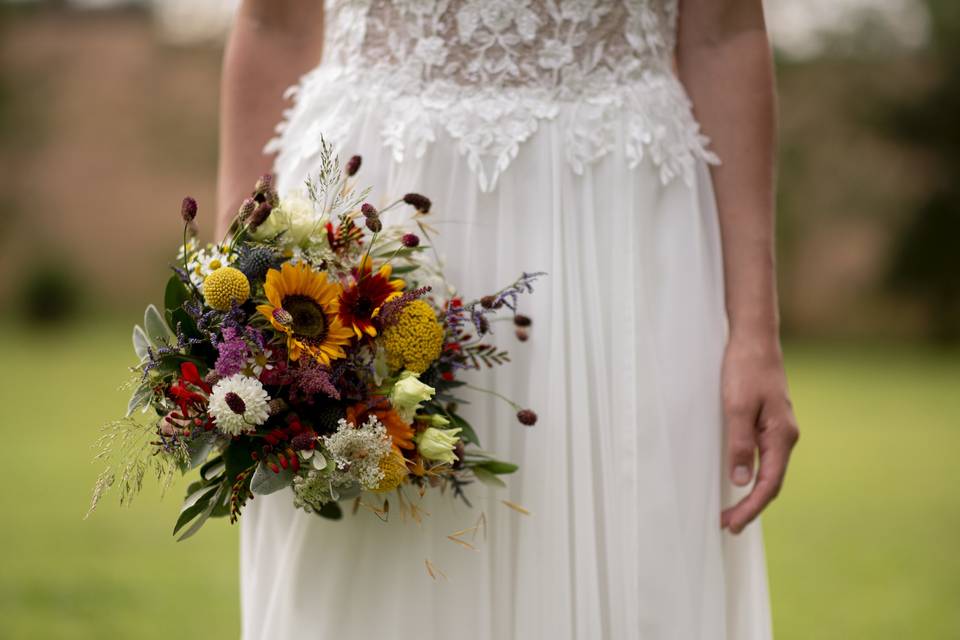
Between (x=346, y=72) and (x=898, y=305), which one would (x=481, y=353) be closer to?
(x=346, y=72)

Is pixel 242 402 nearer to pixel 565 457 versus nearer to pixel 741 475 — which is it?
pixel 565 457

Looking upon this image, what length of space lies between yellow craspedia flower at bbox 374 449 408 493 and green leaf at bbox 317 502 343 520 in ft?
0.52

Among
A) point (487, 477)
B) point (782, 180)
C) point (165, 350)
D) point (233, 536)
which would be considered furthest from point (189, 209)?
point (782, 180)

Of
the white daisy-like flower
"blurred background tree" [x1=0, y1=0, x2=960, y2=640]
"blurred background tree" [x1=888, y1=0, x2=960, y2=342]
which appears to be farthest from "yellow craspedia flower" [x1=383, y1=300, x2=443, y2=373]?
"blurred background tree" [x1=888, y1=0, x2=960, y2=342]

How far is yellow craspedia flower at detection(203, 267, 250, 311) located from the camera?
1159 mm

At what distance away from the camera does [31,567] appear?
5.06 meters

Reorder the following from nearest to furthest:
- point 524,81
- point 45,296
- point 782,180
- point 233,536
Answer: point 524,81 < point 233,536 < point 45,296 < point 782,180

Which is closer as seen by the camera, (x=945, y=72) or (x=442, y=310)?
(x=442, y=310)

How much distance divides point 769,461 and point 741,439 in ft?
0.16

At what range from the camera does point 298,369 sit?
3.84ft

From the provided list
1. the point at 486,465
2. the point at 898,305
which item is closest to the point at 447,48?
the point at 486,465

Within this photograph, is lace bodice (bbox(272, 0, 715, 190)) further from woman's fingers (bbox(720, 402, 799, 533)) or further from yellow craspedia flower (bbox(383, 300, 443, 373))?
woman's fingers (bbox(720, 402, 799, 533))

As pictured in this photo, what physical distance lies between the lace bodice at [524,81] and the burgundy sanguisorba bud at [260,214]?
261mm

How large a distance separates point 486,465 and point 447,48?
602 millimetres
